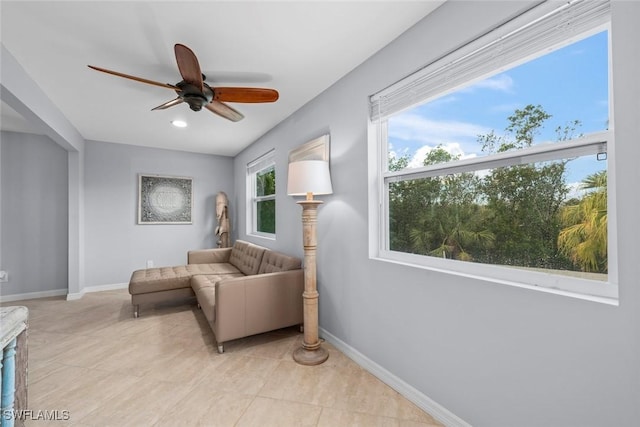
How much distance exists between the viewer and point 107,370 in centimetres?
207

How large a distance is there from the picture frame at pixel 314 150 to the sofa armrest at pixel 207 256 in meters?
2.26

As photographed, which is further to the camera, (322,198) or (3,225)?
(3,225)

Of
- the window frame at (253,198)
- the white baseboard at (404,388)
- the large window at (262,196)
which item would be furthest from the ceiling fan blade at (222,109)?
the white baseboard at (404,388)

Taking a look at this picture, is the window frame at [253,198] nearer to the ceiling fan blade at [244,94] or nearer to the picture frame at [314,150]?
the picture frame at [314,150]

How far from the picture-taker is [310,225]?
2.27m

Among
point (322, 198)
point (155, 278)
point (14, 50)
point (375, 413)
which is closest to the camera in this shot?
point (375, 413)

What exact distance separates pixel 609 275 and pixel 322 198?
6.44ft

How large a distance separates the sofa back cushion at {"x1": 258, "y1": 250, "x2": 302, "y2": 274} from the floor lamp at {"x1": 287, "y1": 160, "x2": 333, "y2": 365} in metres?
0.47

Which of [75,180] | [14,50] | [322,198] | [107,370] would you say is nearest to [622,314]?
[322,198]

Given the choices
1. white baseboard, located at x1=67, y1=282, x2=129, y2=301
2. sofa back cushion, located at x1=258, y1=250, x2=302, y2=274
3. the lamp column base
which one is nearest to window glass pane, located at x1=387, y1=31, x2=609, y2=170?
sofa back cushion, located at x1=258, y1=250, x2=302, y2=274

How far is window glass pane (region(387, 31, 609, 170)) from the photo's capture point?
3.62 ft

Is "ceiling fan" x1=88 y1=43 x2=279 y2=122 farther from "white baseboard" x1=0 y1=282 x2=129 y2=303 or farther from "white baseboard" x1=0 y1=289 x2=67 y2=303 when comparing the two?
"white baseboard" x1=0 y1=289 x2=67 y2=303

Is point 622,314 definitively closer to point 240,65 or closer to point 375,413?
point 375,413

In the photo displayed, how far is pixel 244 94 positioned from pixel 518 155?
1795 mm
